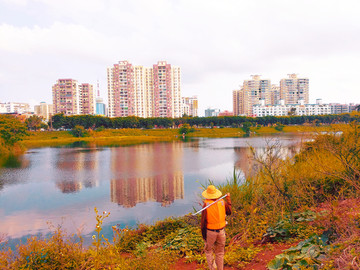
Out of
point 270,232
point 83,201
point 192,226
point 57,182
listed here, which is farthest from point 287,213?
point 57,182

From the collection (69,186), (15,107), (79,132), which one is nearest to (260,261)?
(69,186)

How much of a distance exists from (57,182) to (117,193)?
696 centimetres

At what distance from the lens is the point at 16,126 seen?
4541 cm

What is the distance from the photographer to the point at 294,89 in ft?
523

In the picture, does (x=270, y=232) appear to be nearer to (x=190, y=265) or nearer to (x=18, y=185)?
(x=190, y=265)

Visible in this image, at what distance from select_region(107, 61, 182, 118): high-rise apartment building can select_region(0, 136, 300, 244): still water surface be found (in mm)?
84572

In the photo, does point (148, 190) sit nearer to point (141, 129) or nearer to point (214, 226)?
point (214, 226)

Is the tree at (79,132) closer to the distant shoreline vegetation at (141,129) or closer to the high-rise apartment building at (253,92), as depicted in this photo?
the distant shoreline vegetation at (141,129)

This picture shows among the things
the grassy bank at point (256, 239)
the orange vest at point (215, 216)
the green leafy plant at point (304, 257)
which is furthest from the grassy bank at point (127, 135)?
the green leafy plant at point (304, 257)

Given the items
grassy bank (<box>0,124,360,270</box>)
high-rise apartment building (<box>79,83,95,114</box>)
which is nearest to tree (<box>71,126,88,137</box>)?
high-rise apartment building (<box>79,83,95,114</box>)

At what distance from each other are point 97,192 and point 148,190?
3.20 metres

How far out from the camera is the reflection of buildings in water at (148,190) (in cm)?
1523

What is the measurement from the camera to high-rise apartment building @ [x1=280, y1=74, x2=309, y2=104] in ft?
523

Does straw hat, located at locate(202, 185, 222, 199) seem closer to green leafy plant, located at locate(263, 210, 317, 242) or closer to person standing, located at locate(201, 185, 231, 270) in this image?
person standing, located at locate(201, 185, 231, 270)
